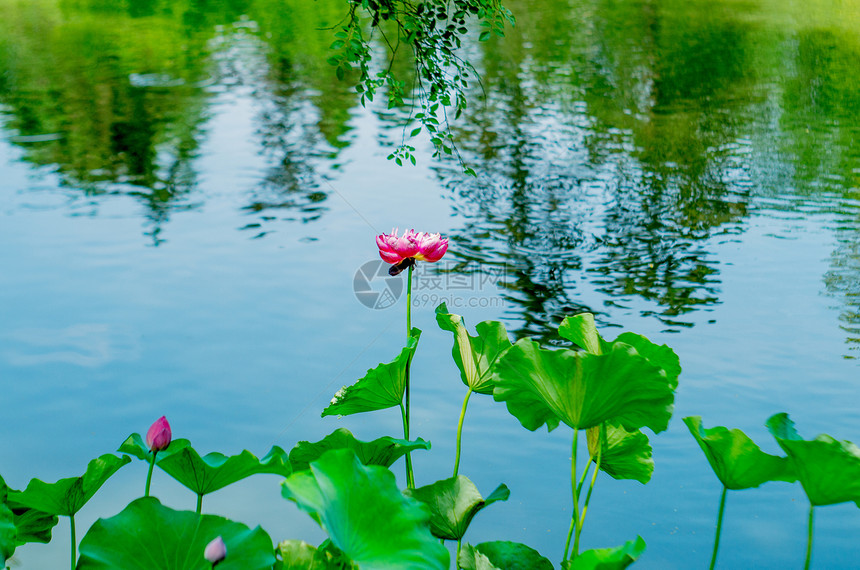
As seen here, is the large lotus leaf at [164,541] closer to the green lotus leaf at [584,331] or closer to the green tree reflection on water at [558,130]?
the green lotus leaf at [584,331]

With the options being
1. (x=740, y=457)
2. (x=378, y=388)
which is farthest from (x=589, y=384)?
(x=378, y=388)

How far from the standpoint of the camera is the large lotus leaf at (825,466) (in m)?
1.12

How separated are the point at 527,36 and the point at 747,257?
799 cm

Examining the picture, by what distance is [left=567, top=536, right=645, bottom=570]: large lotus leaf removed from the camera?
1.05m

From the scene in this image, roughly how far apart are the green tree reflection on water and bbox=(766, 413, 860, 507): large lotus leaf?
7.87ft

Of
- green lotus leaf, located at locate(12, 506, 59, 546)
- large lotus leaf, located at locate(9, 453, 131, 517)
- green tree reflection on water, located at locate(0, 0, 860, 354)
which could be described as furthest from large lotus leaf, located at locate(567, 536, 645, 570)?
green tree reflection on water, located at locate(0, 0, 860, 354)

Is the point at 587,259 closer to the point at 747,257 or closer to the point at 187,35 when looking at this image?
the point at 747,257

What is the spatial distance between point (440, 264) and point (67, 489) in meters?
3.18

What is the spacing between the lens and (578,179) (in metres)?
5.72

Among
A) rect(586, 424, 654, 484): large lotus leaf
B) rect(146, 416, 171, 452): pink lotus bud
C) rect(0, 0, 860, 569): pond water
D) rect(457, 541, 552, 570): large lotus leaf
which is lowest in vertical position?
rect(0, 0, 860, 569): pond water

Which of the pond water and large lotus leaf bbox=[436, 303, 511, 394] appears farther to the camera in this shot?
the pond water

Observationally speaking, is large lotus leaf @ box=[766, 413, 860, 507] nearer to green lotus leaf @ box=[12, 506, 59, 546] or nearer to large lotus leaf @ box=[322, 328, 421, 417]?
large lotus leaf @ box=[322, 328, 421, 417]

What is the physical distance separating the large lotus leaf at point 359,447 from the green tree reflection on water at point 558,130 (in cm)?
218

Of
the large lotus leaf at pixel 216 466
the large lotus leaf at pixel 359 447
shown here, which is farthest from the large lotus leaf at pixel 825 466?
the large lotus leaf at pixel 216 466
